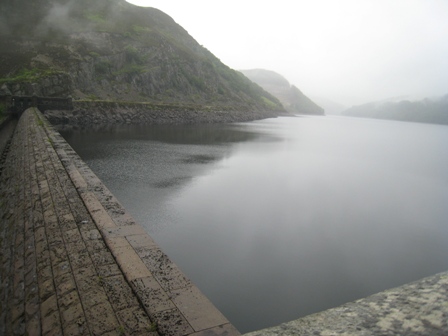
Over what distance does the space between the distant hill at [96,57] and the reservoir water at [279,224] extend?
28.6 meters

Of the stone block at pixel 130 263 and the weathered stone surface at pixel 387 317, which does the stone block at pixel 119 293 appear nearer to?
the stone block at pixel 130 263

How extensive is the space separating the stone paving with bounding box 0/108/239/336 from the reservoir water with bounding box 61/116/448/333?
8.79 feet

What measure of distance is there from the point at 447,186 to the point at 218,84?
2806 inches

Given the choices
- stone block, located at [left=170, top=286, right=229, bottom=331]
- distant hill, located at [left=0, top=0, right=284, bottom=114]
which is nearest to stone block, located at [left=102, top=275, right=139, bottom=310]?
stone block, located at [left=170, top=286, right=229, bottom=331]

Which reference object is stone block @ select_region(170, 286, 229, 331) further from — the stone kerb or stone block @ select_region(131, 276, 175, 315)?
stone block @ select_region(131, 276, 175, 315)

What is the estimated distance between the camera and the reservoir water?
7.49m

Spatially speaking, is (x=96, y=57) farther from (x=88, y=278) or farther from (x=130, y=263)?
(x=88, y=278)

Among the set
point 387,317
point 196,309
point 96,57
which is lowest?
point 196,309

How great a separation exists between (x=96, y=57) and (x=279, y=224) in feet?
177

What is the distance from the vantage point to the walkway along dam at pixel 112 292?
2.86 m

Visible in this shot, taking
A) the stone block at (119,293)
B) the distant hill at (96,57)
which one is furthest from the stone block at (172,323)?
the distant hill at (96,57)

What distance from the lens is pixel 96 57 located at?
5422 centimetres

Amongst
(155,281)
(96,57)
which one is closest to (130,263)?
(155,281)

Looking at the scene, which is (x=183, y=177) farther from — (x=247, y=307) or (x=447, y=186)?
(x=447, y=186)
